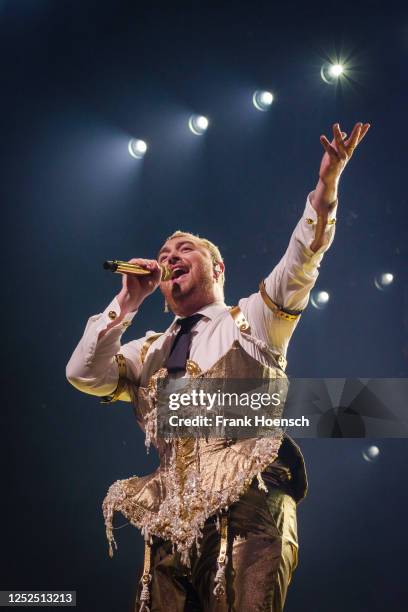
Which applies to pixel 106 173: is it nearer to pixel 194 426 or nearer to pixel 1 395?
pixel 1 395

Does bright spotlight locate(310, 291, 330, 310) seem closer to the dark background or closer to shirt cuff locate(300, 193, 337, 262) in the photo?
the dark background

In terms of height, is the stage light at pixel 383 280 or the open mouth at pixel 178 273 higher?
the stage light at pixel 383 280

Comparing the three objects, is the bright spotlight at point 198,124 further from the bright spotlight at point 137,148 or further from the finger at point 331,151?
the finger at point 331,151

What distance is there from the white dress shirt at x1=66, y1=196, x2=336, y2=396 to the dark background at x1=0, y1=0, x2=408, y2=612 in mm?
884

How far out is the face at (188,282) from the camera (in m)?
1.98

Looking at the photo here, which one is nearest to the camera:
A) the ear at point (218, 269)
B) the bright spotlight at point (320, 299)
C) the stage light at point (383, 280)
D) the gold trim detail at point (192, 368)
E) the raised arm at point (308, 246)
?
the raised arm at point (308, 246)

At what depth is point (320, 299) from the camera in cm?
271

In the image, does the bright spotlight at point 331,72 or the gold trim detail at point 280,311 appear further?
the bright spotlight at point 331,72

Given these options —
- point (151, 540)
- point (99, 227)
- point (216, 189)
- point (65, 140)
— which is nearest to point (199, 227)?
point (216, 189)

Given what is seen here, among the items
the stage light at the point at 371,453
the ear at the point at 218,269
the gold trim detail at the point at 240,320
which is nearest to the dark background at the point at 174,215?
the stage light at the point at 371,453

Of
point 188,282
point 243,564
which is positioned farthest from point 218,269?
point 243,564

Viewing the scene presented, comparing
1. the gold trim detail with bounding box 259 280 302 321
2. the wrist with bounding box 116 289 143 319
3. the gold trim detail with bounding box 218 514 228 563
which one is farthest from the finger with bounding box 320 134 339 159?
the gold trim detail with bounding box 218 514 228 563

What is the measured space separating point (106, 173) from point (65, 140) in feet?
0.74

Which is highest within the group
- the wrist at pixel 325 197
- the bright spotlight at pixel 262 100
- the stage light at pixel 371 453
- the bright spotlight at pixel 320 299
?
the bright spotlight at pixel 262 100
